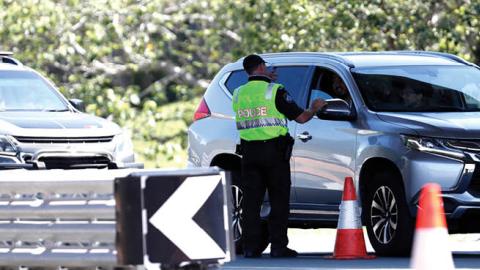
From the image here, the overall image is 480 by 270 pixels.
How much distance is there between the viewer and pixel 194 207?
8.60 metres

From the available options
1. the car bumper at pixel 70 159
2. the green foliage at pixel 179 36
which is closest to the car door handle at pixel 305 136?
the car bumper at pixel 70 159

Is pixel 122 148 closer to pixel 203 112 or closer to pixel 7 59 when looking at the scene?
pixel 203 112

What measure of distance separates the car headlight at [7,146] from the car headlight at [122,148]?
127 centimetres

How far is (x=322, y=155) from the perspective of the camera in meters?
13.9

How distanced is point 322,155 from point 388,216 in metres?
0.95

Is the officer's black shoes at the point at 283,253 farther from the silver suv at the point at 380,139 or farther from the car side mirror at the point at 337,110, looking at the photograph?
the car side mirror at the point at 337,110

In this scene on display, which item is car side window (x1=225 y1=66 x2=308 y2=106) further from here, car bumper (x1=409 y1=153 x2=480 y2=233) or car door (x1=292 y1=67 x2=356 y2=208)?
car bumper (x1=409 y1=153 x2=480 y2=233)

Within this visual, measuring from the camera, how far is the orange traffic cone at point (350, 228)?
13.2 m

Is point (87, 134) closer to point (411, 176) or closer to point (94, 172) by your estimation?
point (411, 176)

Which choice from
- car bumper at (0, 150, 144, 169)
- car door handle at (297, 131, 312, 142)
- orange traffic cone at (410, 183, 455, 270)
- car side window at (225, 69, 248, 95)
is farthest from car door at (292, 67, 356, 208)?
orange traffic cone at (410, 183, 455, 270)

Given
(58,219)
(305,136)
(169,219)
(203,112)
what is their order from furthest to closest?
(203,112)
(305,136)
(58,219)
(169,219)

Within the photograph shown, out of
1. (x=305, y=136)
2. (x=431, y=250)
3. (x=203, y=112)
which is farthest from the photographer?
(x=203, y=112)

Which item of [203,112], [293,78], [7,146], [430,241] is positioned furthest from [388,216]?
[430,241]

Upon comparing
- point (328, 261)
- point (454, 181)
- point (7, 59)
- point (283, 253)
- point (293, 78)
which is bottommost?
point (328, 261)
